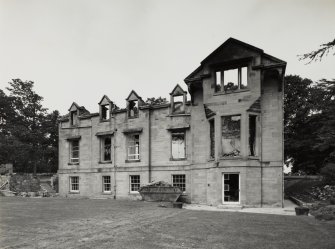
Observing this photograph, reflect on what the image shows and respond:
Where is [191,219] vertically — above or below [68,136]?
below

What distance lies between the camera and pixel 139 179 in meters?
29.0

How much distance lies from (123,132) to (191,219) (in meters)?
16.2

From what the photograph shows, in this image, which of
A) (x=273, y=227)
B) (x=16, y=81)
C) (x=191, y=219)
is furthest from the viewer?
(x=16, y=81)

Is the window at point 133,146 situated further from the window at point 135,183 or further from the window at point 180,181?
the window at point 180,181

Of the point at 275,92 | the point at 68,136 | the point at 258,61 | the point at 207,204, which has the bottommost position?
the point at 207,204

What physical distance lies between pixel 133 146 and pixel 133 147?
9 cm

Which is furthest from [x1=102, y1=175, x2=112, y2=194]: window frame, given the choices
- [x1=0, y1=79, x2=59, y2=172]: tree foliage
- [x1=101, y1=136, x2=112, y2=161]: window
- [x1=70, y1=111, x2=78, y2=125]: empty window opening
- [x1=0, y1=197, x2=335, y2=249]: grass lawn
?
[x1=0, y1=79, x2=59, y2=172]: tree foliage

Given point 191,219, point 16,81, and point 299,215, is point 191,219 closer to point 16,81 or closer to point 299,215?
point 299,215

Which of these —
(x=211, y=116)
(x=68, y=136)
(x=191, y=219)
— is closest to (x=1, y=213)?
(x=191, y=219)

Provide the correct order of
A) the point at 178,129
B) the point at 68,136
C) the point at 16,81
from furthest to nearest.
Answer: the point at 16,81 → the point at 68,136 → the point at 178,129

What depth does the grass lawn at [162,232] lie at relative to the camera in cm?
991

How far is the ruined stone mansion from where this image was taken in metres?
21.5

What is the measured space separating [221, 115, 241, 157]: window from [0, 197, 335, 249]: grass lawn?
295 inches

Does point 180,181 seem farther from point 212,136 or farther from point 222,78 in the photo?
point 222,78
